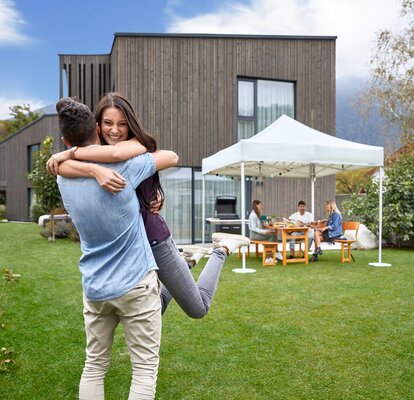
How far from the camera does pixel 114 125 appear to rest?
190 centimetres

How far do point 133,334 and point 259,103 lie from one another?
12.5 m

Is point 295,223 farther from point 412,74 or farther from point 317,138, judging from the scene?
point 412,74

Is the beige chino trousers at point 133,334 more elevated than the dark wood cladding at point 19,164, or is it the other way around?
the dark wood cladding at point 19,164

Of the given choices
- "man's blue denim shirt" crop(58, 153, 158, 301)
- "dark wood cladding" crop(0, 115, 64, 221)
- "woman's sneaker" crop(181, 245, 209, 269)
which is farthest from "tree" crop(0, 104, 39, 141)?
"man's blue denim shirt" crop(58, 153, 158, 301)

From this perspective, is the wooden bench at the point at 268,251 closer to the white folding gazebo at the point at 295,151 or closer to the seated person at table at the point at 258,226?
the seated person at table at the point at 258,226

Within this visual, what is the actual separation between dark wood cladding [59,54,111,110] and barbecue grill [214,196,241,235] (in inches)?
227

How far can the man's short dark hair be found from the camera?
176 centimetres

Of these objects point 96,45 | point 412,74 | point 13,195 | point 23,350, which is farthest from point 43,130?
point 96,45

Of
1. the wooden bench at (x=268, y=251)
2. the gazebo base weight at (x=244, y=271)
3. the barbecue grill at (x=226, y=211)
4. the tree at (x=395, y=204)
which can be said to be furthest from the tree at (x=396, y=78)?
the gazebo base weight at (x=244, y=271)

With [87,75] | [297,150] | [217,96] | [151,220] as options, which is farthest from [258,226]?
[87,75]

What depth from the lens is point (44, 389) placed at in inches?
119

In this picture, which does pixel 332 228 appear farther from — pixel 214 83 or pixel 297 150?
pixel 214 83

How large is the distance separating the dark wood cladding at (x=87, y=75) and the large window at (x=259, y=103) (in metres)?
4.77

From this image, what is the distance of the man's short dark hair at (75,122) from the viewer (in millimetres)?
1763
